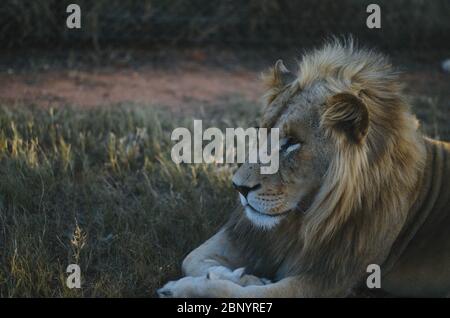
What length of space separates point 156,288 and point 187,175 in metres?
1.39

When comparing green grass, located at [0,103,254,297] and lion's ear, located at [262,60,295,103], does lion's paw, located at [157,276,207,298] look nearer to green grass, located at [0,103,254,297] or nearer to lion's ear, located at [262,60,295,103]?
green grass, located at [0,103,254,297]

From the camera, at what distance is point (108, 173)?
5.29 m

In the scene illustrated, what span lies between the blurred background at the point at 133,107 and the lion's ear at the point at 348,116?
4.25 ft

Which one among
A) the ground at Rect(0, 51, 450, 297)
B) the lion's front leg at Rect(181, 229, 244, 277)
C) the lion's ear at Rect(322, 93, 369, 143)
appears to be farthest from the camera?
the ground at Rect(0, 51, 450, 297)

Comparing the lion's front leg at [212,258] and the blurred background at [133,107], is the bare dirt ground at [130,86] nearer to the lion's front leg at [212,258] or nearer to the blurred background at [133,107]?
the blurred background at [133,107]

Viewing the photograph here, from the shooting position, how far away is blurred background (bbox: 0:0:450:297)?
169 inches

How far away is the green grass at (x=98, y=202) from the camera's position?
4.02 meters

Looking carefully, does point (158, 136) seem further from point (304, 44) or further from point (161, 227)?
point (304, 44)

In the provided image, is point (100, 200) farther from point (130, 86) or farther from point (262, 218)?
point (130, 86)

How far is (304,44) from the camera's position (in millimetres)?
8859

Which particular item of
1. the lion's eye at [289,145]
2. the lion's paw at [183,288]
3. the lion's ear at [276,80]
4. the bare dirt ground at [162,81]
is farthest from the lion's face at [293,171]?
the bare dirt ground at [162,81]

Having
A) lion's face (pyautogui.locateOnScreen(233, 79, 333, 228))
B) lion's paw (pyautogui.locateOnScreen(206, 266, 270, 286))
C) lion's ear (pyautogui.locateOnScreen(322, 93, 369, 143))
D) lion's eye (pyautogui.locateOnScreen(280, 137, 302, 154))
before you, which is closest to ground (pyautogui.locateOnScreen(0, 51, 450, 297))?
lion's paw (pyautogui.locateOnScreen(206, 266, 270, 286))

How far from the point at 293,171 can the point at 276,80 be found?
2.07 ft
